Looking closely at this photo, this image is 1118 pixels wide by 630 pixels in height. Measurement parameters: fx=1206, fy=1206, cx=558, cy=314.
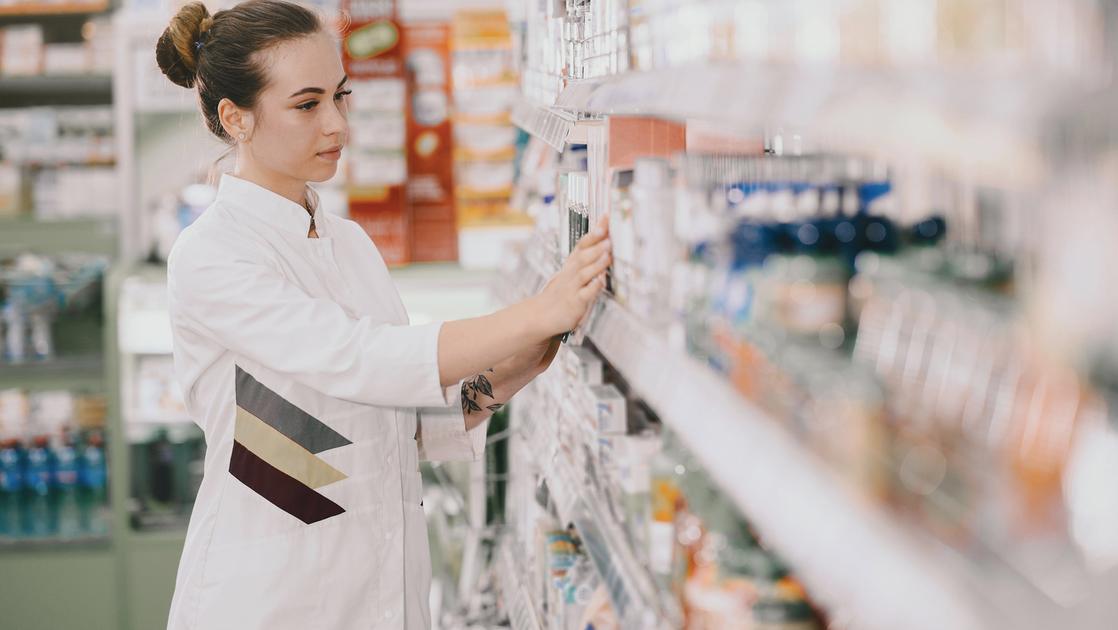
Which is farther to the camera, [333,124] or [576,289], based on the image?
[333,124]

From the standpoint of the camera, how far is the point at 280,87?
6.72 feet

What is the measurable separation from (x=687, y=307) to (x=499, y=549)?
215 centimetres

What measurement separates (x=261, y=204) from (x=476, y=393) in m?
0.54

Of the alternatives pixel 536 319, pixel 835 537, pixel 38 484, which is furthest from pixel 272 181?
pixel 38 484

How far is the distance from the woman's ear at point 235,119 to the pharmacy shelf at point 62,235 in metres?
2.81

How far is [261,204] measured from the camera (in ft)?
6.88

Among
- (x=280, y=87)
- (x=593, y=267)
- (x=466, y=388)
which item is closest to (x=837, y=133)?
(x=593, y=267)

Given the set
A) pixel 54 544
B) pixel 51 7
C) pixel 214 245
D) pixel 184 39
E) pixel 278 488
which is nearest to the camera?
pixel 214 245

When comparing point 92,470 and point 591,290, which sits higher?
point 591,290

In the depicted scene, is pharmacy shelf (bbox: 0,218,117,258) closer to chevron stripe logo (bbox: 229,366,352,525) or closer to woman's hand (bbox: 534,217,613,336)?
chevron stripe logo (bbox: 229,366,352,525)

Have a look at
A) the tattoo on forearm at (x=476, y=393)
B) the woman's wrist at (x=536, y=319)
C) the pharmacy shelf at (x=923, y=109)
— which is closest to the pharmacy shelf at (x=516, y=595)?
the tattoo on forearm at (x=476, y=393)

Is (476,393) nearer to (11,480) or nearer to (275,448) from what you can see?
(275,448)

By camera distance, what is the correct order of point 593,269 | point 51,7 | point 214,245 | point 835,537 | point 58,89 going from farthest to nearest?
point 58,89, point 51,7, point 214,245, point 593,269, point 835,537

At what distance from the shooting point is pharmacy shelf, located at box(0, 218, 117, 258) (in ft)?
15.3
